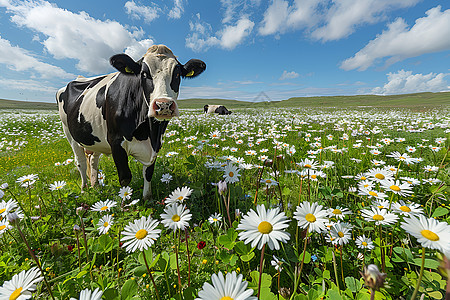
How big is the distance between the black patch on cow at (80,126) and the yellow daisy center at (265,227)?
11.8 ft

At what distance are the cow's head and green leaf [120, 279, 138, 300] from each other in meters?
1.85

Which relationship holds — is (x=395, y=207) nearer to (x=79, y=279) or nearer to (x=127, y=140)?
(x=79, y=279)

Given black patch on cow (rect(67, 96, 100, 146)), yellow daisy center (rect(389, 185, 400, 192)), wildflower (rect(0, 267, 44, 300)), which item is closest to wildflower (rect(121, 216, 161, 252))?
wildflower (rect(0, 267, 44, 300))

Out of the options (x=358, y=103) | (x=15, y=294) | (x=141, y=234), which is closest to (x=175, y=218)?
(x=141, y=234)

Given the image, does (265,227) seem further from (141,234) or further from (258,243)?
(141,234)

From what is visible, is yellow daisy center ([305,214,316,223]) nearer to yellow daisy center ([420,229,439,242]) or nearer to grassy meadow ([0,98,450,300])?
grassy meadow ([0,98,450,300])

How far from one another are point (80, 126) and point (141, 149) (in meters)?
1.47

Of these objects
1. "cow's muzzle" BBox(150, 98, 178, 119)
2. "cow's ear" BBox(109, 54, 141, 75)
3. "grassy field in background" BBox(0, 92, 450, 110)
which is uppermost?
"cow's ear" BBox(109, 54, 141, 75)

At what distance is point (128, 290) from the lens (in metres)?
1.19

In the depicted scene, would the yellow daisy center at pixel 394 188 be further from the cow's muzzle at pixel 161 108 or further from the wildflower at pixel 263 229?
the cow's muzzle at pixel 161 108

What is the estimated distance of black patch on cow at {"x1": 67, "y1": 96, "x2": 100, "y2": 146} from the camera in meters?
3.64

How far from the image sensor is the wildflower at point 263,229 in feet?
3.45

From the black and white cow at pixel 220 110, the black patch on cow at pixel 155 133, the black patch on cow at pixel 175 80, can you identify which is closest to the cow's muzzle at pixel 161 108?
the black patch on cow at pixel 175 80

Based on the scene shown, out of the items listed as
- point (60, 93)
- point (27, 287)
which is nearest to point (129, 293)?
point (27, 287)
